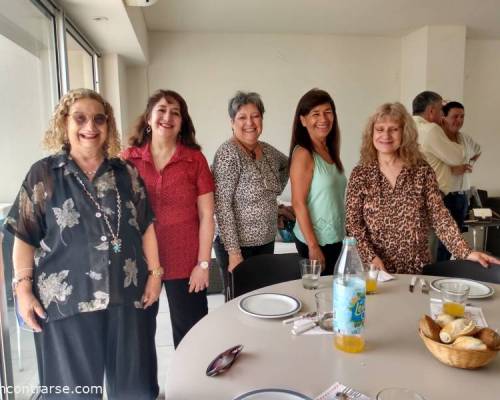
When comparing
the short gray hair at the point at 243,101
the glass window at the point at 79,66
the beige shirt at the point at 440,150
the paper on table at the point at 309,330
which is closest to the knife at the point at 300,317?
the paper on table at the point at 309,330

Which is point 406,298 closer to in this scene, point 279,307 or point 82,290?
point 279,307

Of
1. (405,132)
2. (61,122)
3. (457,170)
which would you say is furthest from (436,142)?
(61,122)

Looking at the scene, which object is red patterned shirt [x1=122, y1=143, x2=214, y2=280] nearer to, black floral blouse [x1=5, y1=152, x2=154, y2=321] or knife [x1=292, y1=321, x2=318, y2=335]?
black floral blouse [x1=5, y1=152, x2=154, y2=321]

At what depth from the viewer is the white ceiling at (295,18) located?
12.3 ft

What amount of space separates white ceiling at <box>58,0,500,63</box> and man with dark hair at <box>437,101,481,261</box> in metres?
1.19

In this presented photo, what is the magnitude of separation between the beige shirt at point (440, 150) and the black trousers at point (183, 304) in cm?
220

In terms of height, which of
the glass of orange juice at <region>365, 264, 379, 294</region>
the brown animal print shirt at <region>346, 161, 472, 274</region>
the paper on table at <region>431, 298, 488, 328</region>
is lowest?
the paper on table at <region>431, 298, 488, 328</region>

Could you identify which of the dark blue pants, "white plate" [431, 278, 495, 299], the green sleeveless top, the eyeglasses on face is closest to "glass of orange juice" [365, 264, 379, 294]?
"white plate" [431, 278, 495, 299]

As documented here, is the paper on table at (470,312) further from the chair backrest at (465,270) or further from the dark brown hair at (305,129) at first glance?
the dark brown hair at (305,129)

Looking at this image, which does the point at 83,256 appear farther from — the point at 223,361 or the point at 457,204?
the point at 457,204

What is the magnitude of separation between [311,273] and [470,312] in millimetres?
534

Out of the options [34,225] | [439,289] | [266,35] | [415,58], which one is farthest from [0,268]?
[415,58]

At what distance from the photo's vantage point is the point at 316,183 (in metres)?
2.07

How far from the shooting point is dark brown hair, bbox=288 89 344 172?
2.08 m
